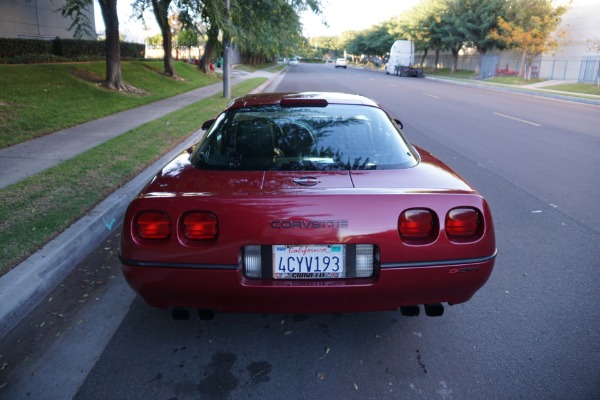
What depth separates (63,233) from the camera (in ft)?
13.6

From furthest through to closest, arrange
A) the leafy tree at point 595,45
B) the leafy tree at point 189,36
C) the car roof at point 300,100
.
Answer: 1. the leafy tree at point 595,45
2. the leafy tree at point 189,36
3. the car roof at point 300,100

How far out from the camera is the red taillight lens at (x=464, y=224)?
102 inches

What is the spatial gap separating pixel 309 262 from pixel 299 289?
16 centimetres

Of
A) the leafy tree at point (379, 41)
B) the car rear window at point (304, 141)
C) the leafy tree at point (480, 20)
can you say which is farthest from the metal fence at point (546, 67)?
the car rear window at point (304, 141)

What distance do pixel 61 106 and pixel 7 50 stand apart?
7.32m

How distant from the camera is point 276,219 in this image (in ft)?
7.94

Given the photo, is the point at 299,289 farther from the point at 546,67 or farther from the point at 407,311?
the point at 546,67

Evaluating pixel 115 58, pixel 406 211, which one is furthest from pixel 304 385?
pixel 115 58

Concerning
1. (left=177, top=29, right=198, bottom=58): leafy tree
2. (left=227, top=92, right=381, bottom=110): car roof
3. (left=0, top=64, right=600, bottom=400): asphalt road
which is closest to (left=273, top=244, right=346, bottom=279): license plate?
(left=0, top=64, right=600, bottom=400): asphalt road

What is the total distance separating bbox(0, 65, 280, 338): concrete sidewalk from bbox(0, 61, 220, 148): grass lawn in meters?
0.62

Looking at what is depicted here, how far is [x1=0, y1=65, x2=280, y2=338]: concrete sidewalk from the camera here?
127 inches

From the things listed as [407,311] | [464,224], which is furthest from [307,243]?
[464,224]

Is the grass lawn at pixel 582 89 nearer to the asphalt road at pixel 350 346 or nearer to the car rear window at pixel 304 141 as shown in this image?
the asphalt road at pixel 350 346

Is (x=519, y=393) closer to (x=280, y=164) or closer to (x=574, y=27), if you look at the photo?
(x=280, y=164)
